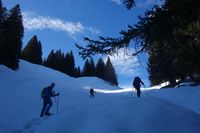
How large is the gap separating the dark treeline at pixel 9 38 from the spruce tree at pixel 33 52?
98.9ft

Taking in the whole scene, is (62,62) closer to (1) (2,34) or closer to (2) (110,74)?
(2) (110,74)

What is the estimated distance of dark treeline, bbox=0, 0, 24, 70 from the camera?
52866 mm

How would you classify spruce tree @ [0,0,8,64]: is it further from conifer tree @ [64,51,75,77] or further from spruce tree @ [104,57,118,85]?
spruce tree @ [104,57,118,85]

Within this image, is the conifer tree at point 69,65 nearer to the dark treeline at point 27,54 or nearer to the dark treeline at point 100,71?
the dark treeline at point 27,54

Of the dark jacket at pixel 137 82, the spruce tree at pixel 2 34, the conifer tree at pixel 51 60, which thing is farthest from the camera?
the conifer tree at pixel 51 60

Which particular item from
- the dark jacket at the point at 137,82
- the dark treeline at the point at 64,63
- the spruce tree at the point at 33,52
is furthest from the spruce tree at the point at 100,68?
the dark jacket at the point at 137,82

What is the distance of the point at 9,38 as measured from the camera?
177 feet

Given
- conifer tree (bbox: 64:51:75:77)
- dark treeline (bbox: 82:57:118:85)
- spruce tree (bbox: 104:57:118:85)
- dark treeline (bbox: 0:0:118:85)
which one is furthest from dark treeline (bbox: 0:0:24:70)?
spruce tree (bbox: 104:57:118:85)

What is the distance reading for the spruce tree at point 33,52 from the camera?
8746cm

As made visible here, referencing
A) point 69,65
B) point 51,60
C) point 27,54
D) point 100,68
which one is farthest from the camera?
point 100,68

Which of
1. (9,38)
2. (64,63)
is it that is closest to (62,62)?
(64,63)

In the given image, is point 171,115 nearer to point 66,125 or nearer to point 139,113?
point 139,113

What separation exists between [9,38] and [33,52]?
115 ft

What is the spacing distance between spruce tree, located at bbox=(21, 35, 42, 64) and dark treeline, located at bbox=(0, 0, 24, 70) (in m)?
30.2
